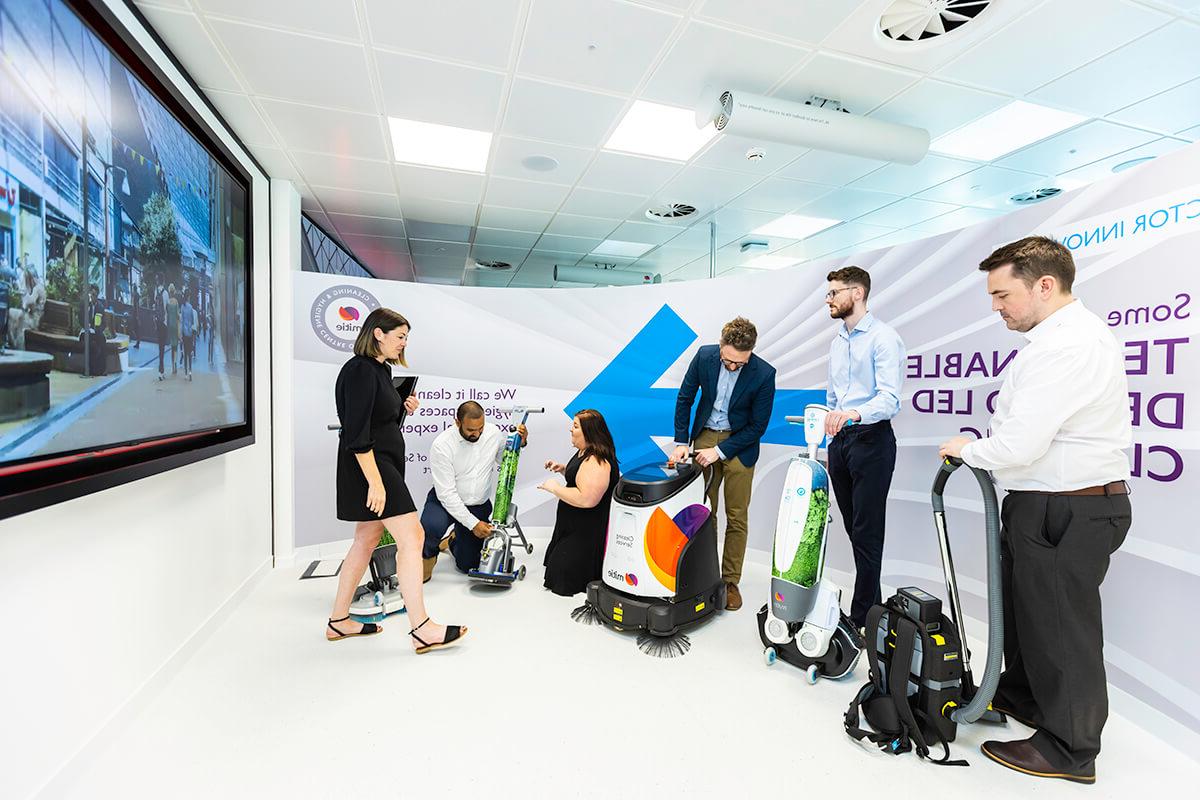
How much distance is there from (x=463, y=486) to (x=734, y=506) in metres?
1.62

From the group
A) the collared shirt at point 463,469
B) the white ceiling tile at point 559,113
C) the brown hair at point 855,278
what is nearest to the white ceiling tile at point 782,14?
the white ceiling tile at point 559,113

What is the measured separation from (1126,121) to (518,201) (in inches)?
151

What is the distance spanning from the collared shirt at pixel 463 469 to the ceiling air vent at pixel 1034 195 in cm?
450

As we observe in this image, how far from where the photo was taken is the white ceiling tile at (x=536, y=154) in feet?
10.8

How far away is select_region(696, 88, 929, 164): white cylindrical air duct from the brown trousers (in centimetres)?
159

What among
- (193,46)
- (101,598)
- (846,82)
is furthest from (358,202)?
(846,82)

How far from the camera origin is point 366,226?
4.89 meters

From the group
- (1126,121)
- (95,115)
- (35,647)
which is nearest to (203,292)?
(95,115)

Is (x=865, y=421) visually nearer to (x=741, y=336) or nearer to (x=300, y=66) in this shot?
(x=741, y=336)

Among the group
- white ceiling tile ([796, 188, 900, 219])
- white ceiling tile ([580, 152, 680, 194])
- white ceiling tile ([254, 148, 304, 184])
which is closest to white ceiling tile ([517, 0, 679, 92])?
white ceiling tile ([580, 152, 680, 194])

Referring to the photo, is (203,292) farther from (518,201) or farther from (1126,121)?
(1126,121)

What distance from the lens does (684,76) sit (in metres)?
2.59

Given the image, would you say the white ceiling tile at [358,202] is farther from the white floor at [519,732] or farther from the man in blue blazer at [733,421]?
the white floor at [519,732]

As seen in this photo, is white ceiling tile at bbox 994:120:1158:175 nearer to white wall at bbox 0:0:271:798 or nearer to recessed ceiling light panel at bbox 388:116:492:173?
recessed ceiling light panel at bbox 388:116:492:173
